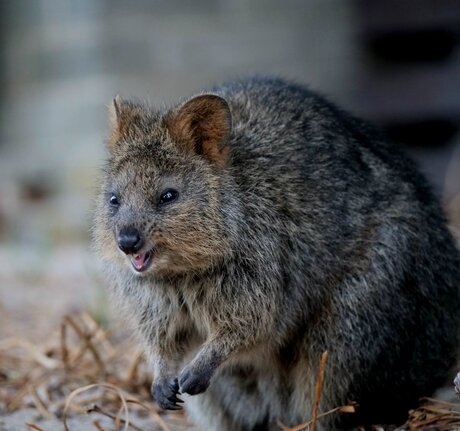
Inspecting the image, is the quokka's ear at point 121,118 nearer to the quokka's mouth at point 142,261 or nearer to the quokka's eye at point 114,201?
the quokka's eye at point 114,201

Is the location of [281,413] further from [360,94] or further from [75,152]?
[360,94]

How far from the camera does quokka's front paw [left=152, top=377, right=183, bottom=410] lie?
17.0 feet

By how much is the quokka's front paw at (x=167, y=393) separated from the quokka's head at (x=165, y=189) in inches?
24.5

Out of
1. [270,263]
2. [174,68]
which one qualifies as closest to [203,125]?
[270,263]

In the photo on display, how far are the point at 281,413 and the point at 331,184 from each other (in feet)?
4.35

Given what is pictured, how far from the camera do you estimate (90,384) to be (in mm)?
6266

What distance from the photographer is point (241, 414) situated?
5.77 m

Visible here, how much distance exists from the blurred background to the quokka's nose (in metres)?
6.51

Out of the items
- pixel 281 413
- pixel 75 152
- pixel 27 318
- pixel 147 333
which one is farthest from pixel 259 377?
pixel 75 152

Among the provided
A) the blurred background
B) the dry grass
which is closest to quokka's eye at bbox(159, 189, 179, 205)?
the dry grass

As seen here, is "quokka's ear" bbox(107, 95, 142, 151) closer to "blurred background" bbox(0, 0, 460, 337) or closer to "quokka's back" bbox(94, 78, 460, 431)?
"quokka's back" bbox(94, 78, 460, 431)

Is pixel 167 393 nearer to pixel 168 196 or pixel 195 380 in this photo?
pixel 195 380

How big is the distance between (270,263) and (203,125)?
0.80 meters

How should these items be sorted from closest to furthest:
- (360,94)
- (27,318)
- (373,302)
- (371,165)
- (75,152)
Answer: (373,302)
(371,165)
(27,318)
(75,152)
(360,94)
